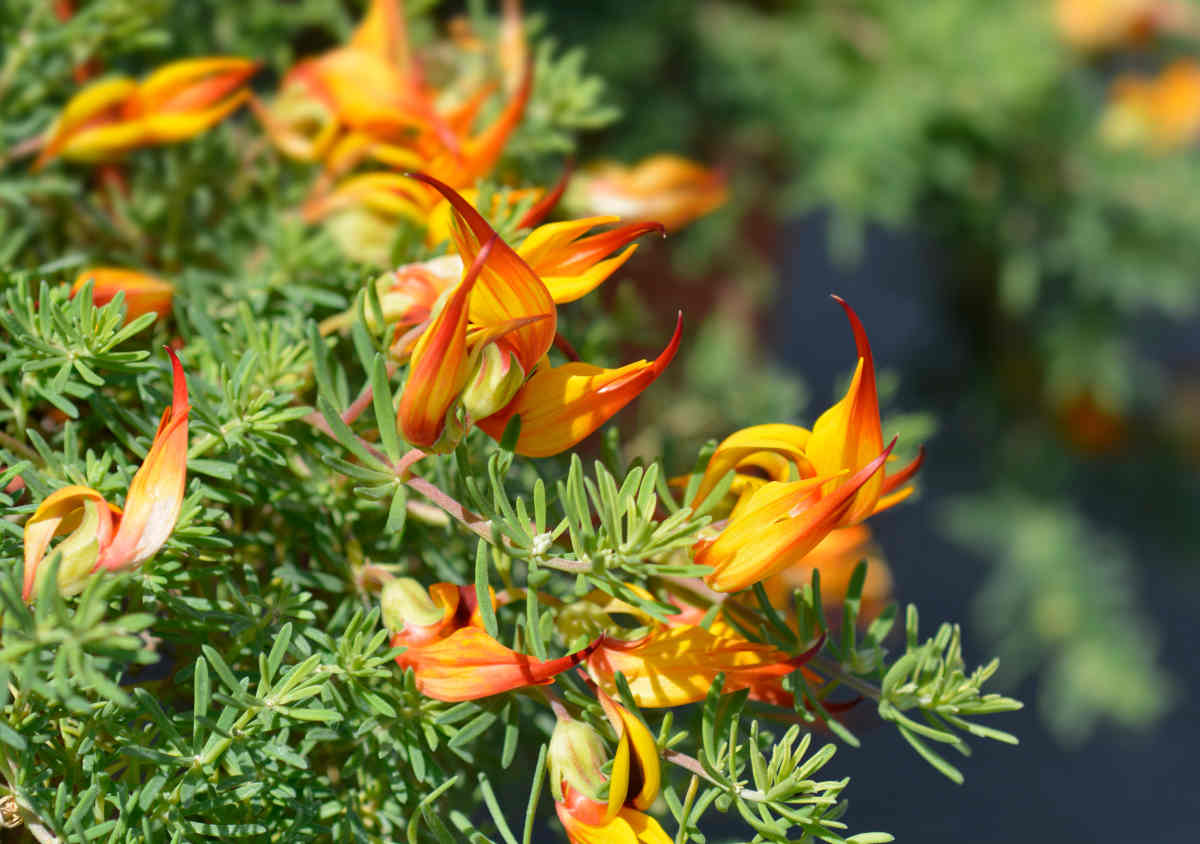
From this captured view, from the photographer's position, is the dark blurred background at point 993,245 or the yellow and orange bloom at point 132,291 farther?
the dark blurred background at point 993,245

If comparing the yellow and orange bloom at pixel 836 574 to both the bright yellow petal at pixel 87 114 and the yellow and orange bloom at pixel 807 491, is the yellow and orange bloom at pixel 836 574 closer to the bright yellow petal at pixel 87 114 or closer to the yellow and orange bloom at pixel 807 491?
the yellow and orange bloom at pixel 807 491

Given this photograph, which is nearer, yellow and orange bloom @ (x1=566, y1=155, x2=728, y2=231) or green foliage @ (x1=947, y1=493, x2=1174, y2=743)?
yellow and orange bloom @ (x1=566, y1=155, x2=728, y2=231)

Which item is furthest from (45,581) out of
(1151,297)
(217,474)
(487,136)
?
(1151,297)

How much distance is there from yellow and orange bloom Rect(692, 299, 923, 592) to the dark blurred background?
19 cm

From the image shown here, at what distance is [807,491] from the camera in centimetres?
18

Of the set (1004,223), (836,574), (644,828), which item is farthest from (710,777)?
(1004,223)

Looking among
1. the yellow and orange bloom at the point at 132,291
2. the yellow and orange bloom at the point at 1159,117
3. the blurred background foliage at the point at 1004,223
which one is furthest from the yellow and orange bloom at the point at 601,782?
the yellow and orange bloom at the point at 1159,117

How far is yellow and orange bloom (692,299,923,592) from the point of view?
172mm

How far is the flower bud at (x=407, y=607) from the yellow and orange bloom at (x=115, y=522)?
0.04 meters

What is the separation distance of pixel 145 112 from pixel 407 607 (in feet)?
0.55

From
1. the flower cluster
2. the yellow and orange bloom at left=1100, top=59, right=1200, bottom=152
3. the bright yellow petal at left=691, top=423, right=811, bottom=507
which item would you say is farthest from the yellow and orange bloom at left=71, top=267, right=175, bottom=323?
the yellow and orange bloom at left=1100, top=59, right=1200, bottom=152

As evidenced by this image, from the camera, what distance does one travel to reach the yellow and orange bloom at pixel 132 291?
0.78 feet

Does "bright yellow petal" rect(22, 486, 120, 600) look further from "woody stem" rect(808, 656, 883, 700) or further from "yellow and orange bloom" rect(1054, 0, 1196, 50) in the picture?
"yellow and orange bloom" rect(1054, 0, 1196, 50)

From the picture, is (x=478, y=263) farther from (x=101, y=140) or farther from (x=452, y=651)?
(x=101, y=140)
